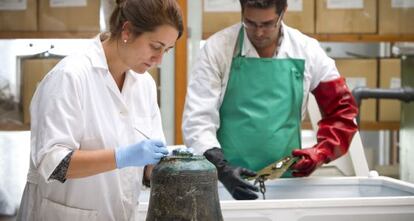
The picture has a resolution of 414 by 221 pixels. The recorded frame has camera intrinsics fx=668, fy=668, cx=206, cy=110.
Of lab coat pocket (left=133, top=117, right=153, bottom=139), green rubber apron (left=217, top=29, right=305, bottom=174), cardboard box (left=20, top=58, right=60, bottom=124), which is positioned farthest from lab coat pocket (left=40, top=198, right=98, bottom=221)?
cardboard box (left=20, top=58, right=60, bottom=124)

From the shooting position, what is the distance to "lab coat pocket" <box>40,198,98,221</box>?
5.66 ft

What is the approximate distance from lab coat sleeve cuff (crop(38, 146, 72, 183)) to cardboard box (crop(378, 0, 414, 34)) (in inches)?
84.0

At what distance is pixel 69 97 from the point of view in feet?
5.37

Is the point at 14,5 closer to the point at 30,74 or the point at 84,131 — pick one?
the point at 30,74

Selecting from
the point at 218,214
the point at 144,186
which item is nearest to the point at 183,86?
the point at 144,186

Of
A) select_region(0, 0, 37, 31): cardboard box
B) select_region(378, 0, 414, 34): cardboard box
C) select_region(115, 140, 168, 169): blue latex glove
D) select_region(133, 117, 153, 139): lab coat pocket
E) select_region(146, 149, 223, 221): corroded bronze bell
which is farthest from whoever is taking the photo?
select_region(378, 0, 414, 34): cardboard box

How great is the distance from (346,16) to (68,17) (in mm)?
1349

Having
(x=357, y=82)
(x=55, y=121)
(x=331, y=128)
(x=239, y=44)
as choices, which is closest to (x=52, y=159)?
(x=55, y=121)

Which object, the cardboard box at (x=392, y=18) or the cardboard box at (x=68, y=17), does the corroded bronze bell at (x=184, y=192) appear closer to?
the cardboard box at (x=68, y=17)

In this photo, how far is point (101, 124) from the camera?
1.74 metres

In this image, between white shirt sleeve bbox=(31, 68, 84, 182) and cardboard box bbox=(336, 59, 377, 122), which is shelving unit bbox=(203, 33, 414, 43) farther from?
white shirt sleeve bbox=(31, 68, 84, 182)

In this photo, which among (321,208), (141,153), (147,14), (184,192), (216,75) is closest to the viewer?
(184,192)

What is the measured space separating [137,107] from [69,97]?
27 centimetres

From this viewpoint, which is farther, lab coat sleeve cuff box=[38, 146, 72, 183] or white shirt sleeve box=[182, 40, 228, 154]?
white shirt sleeve box=[182, 40, 228, 154]
